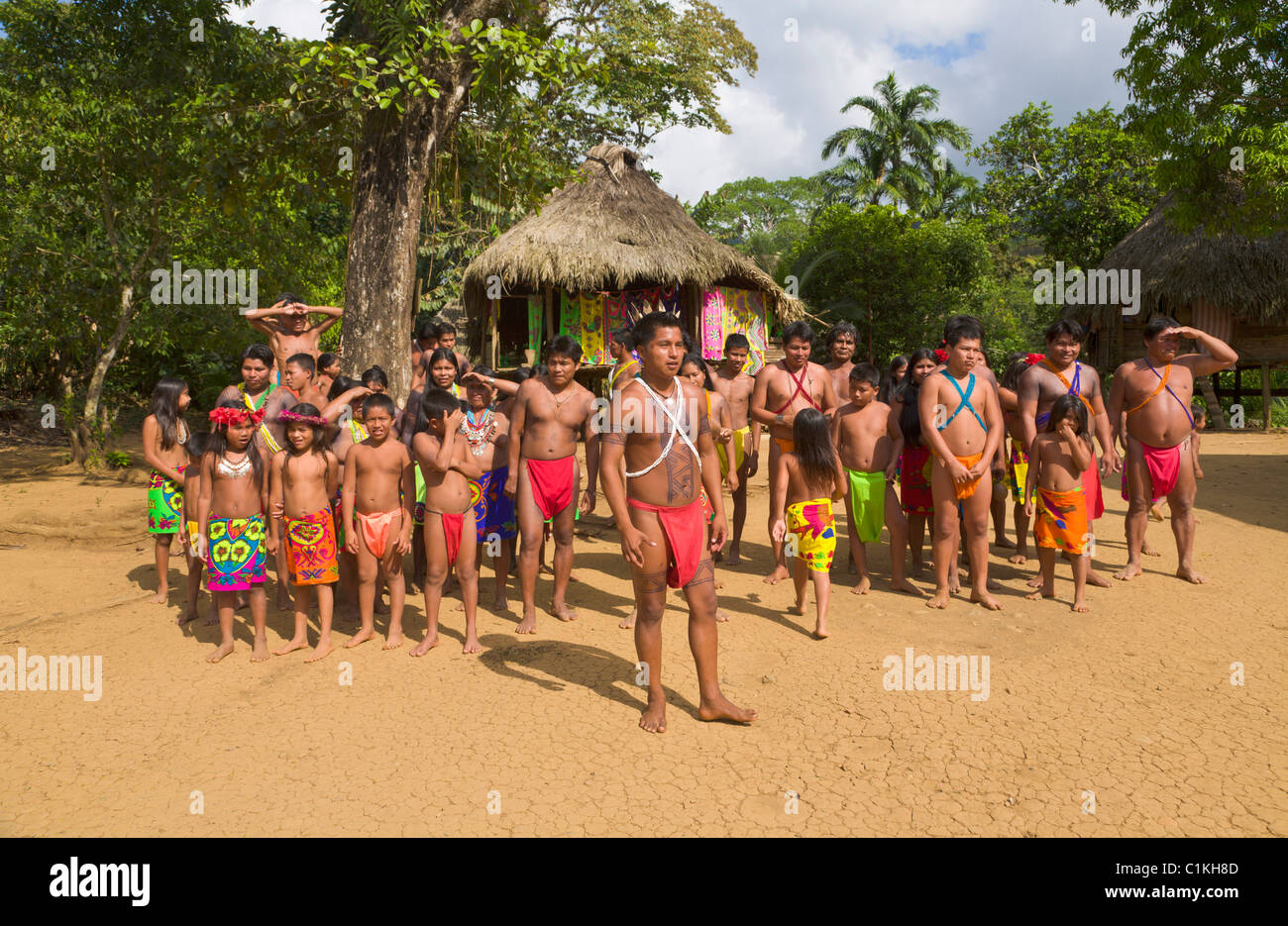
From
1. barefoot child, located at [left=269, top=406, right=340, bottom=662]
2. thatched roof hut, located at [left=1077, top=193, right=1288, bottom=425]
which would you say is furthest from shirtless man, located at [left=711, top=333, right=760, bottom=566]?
thatched roof hut, located at [left=1077, top=193, right=1288, bottom=425]

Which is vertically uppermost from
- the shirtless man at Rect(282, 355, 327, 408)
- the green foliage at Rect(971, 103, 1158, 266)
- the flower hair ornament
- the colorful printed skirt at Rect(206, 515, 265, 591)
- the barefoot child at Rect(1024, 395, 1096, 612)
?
the green foliage at Rect(971, 103, 1158, 266)

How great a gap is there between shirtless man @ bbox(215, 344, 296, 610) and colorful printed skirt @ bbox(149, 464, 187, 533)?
70cm

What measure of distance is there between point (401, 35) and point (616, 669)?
5.28 meters

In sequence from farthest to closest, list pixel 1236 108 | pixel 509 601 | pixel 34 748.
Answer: pixel 1236 108 → pixel 509 601 → pixel 34 748

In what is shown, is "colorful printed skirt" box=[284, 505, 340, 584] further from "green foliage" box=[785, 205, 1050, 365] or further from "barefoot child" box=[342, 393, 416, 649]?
"green foliage" box=[785, 205, 1050, 365]

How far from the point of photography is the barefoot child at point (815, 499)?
16.3 feet

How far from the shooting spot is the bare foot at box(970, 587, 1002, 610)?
5.33 metres

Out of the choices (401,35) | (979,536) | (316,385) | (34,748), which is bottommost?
(34,748)

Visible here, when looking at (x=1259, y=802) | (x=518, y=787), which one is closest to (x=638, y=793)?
(x=518, y=787)

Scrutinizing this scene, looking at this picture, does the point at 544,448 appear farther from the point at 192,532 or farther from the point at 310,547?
the point at 192,532

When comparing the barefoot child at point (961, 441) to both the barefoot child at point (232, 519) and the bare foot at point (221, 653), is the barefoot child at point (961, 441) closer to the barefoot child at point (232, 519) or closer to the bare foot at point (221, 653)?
the barefoot child at point (232, 519)

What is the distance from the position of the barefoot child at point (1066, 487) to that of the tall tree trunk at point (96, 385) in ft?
36.2

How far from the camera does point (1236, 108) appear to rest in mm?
9102

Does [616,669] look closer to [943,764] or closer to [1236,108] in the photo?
[943,764]
